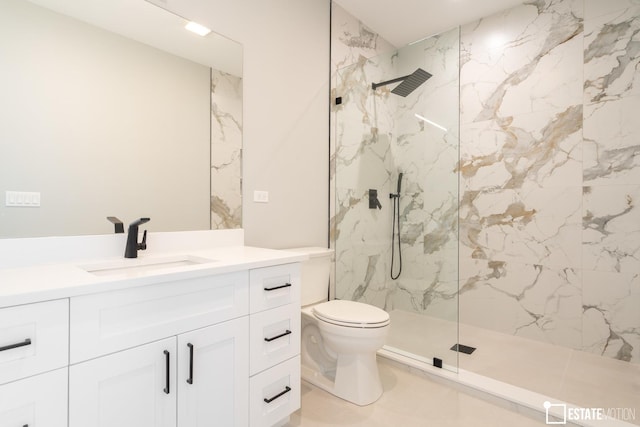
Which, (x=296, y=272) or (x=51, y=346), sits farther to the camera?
(x=296, y=272)

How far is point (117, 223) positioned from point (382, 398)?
1.66 m

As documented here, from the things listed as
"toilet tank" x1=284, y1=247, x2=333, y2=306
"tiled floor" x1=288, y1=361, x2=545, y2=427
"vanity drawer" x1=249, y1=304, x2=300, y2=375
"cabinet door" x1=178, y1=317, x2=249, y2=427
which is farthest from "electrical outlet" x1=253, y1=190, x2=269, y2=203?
"tiled floor" x1=288, y1=361, x2=545, y2=427

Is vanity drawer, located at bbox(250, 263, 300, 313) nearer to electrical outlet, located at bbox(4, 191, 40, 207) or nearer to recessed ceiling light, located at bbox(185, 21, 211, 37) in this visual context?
electrical outlet, located at bbox(4, 191, 40, 207)

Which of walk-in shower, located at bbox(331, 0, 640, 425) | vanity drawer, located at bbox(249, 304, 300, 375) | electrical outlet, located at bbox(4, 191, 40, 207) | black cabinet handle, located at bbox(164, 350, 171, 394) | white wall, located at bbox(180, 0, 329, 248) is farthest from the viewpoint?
walk-in shower, located at bbox(331, 0, 640, 425)

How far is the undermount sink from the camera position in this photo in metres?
1.25

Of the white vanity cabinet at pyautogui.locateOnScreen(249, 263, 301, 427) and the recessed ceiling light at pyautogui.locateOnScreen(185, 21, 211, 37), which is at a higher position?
the recessed ceiling light at pyautogui.locateOnScreen(185, 21, 211, 37)

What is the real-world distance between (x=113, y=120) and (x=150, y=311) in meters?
0.93

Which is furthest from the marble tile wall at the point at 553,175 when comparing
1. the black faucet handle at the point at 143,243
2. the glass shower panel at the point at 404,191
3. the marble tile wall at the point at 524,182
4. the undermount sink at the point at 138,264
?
the black faucet handle at the point at 143,243

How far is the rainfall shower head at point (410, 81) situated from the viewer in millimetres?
2365

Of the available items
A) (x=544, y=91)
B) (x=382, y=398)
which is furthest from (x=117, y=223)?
(x=544, y=91)

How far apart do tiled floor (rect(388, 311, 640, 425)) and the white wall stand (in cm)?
98

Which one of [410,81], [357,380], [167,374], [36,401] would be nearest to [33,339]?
[36,401]

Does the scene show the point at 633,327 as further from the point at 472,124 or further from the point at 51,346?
the point at 51,346

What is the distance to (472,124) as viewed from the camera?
9.44 ft
